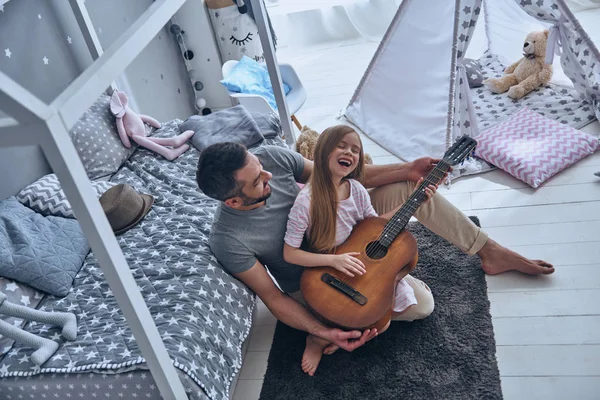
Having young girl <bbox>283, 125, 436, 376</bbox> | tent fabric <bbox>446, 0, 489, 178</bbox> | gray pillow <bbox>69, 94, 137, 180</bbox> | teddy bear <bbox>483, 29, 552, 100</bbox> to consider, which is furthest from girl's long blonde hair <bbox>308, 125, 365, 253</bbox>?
teddy bear <bbox>483, 29, 552, 100</bbox>

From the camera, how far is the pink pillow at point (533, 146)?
2543mm

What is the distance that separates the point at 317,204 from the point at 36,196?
3.83 ft

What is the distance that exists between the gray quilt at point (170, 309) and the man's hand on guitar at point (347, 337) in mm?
292

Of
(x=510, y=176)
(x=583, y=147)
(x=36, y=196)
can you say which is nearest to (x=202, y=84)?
(x=36, y=196)

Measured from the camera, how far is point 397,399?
68.9 inches

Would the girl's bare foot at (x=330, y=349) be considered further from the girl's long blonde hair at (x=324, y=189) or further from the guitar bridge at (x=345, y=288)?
the girl's long blonde hair at (x=324, y=189)

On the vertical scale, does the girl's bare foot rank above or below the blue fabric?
below

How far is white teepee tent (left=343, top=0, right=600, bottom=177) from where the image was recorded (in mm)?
2662

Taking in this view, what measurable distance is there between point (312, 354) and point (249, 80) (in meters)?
1.84

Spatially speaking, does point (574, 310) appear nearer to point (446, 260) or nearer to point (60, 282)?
point (446, 260)

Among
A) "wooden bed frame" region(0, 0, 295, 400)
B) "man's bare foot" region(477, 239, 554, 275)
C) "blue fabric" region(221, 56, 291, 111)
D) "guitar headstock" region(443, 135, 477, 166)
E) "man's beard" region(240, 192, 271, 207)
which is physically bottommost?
"man's bare foot" region(477, 239, 554, 275)

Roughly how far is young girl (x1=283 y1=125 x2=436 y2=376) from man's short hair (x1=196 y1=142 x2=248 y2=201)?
233mm

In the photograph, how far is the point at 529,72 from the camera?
3.14 meters

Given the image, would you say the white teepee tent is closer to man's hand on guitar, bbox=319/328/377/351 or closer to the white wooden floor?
the white wooden floor
